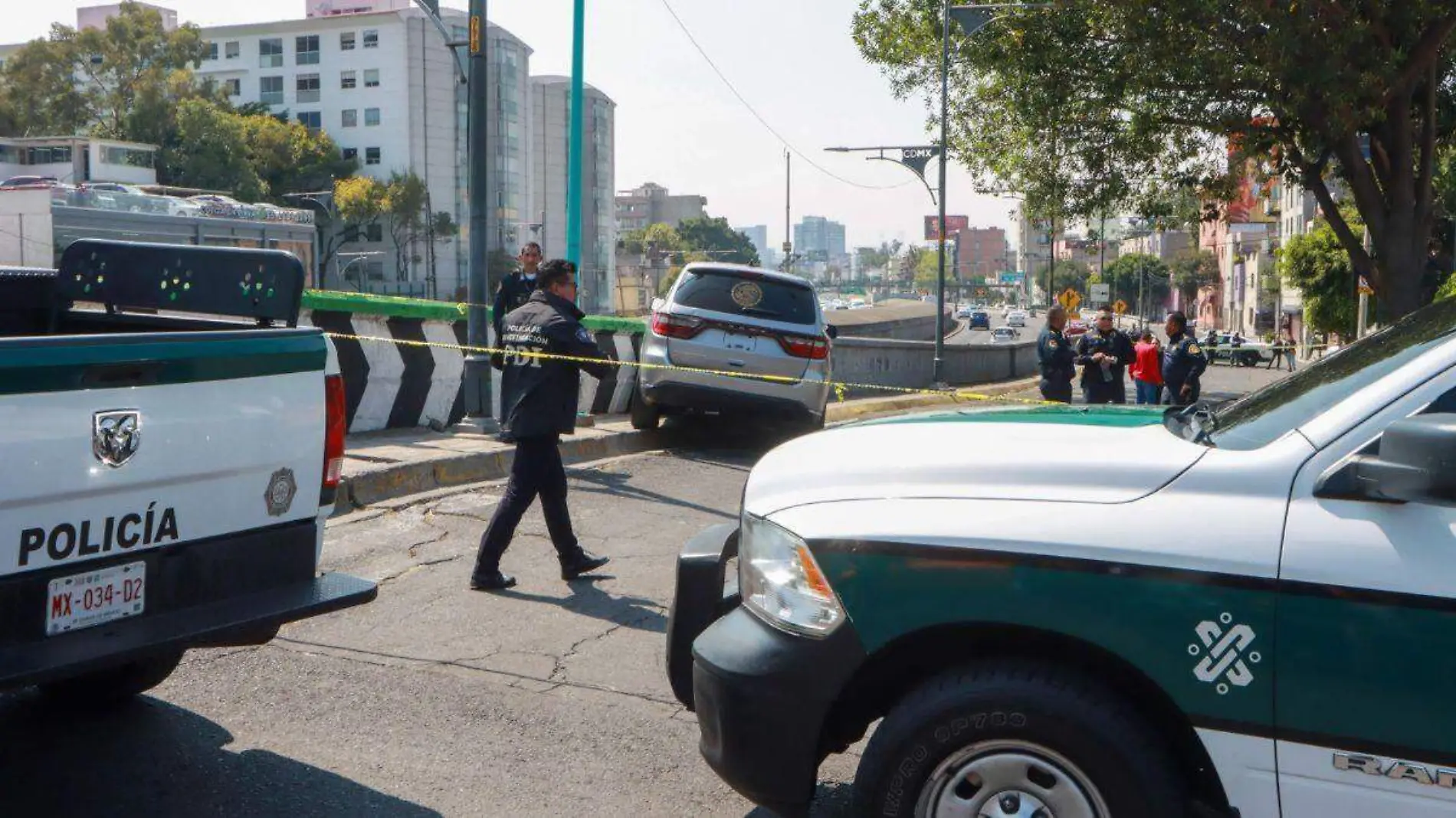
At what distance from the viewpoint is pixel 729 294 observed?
12430 mm

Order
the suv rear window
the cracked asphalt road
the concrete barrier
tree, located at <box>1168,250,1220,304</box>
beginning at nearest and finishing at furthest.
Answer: the cracked asphalt road < the suv rear window < the concrete barrier < tree, located at <box>1168,250,1220,304</box>

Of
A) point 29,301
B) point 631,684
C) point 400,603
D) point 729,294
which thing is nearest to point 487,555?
point 400,603

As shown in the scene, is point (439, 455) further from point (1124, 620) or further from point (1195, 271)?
point (1195, 271)

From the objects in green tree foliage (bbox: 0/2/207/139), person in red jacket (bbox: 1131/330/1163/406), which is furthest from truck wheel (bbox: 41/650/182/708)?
green tree foliage (bbox: 0/2/207/139)

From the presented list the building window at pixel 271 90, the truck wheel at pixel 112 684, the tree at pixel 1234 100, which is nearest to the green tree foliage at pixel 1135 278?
the building window at pixel 271 90

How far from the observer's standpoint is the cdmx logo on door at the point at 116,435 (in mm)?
3682

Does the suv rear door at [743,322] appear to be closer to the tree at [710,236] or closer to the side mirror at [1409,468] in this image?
the side mirror at [1409,468]

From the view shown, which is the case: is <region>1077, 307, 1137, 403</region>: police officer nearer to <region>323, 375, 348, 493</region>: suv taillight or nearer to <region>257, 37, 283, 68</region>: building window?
<region>323, 375, 348, 493</region>: suv taillight

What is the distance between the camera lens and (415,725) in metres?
4.95

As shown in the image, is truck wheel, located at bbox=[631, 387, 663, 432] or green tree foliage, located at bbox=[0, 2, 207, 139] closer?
truck wheel, located at bbox=[631, 387, 663, 432]

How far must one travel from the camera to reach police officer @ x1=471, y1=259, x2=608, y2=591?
705cm

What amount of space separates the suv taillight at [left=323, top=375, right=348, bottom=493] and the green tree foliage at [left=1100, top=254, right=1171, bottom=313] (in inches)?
4407

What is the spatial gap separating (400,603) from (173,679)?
4.68 ft

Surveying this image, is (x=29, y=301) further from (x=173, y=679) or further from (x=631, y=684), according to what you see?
(x=631, y=684)
